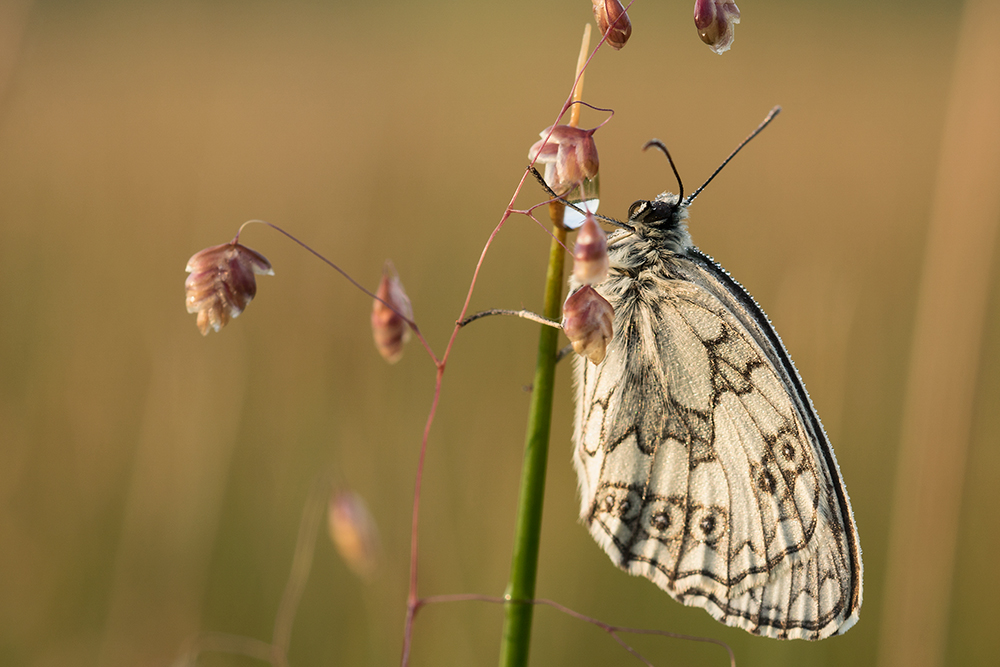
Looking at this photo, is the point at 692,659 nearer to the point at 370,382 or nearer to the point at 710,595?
the point at 710,595

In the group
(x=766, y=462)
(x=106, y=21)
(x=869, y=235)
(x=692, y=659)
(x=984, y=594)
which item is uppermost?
(x=106, y=21)

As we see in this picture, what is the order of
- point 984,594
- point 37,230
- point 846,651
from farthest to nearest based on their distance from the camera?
point 37,230
point 984,594
point 846,651

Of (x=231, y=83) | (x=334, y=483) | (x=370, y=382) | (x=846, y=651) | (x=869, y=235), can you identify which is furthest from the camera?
(x=231, y=83)

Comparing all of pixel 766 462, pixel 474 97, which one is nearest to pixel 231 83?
pixel 474 97

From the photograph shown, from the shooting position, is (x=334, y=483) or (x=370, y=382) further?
(x=370, y=382)

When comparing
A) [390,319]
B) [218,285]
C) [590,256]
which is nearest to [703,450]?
[590,256]

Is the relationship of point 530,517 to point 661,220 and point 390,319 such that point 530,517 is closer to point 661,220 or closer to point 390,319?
point 390,319

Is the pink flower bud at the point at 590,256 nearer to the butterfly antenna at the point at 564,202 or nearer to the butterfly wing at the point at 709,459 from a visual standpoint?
the butterfly antenna at the point at 564,202
